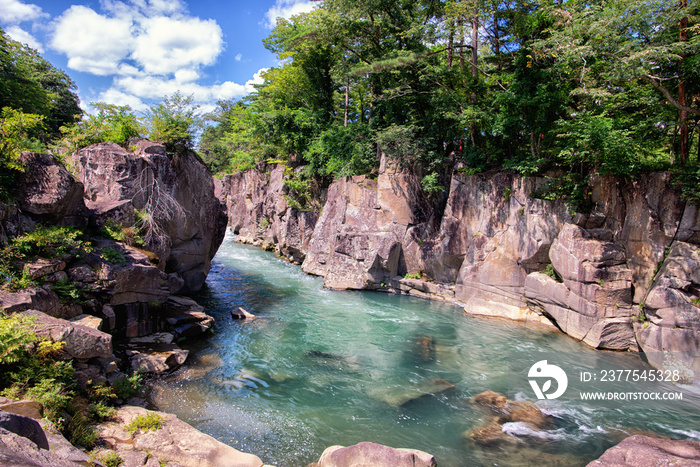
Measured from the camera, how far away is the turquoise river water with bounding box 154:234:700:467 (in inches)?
287

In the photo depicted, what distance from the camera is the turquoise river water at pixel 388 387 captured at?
7.29 m

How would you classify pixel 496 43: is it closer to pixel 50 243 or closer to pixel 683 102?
pixel 683 102

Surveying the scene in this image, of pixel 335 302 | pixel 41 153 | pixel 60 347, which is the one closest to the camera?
pixel 60 347

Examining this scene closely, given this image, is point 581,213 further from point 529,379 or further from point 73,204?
point 73,204

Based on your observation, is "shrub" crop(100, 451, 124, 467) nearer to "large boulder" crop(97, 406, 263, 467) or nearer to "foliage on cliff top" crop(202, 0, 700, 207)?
"large boulder" crop(97, 406, 263, 467)

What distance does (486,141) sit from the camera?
18.2 m

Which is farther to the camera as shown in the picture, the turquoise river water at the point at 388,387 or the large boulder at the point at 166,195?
the large boulder at the point at 166,195

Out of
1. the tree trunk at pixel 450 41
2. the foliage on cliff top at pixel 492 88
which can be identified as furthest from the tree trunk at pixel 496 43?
the tree trunk at pixel 450 41

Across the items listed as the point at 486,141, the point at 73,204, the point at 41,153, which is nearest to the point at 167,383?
the point at 73,204

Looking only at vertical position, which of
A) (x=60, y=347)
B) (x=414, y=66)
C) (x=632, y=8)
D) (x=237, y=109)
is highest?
(x=237, y=109)

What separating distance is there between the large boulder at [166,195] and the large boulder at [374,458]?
9381mm

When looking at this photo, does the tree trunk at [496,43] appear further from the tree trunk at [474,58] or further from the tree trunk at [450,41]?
the tree trunk at [450,41]

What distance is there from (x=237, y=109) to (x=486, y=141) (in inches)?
1356

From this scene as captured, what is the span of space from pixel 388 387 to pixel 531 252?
9.55 metres
